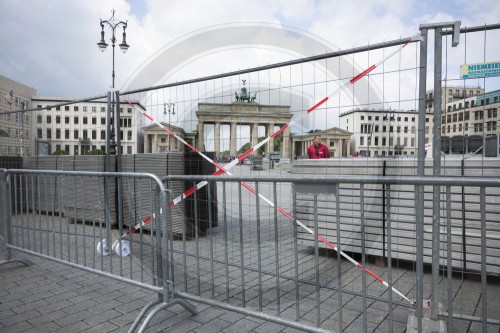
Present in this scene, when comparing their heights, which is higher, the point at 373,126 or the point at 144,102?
the point at 144,102

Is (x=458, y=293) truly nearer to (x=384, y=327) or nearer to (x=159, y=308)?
(x=384, y=327)

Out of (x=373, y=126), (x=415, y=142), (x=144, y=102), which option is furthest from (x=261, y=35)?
(x=415, y=142)

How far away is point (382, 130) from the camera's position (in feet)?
12.5

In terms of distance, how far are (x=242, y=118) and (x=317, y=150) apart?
1201 mm

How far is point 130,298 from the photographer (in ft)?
12.7

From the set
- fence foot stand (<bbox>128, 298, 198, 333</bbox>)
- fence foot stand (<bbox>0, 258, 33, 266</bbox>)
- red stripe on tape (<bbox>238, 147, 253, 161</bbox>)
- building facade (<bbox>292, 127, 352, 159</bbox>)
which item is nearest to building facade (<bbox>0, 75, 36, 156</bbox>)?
fence foot stand (<bbox>0, 258, 33, 266</bbox>)

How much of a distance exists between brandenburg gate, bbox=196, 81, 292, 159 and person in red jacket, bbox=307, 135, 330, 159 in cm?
38

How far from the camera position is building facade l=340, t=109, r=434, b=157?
143 inches

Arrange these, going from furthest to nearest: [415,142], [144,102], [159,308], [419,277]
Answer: [144,102] → [415,142] → [159,308] → [419,277]

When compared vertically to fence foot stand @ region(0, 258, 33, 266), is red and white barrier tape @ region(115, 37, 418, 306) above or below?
above

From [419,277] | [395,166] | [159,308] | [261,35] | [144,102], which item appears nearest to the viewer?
[419,277]

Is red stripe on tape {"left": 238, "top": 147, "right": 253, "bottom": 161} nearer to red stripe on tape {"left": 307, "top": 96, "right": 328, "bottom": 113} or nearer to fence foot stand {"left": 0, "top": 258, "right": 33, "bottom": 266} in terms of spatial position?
red stripe on tape {"left": 307, "top": 96, "right": 328, "bottom": 113}

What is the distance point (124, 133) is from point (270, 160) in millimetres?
3301

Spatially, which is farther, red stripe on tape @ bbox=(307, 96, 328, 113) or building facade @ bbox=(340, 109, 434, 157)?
red stripe on tape @ bbox=(307, 96, 328, 113)
